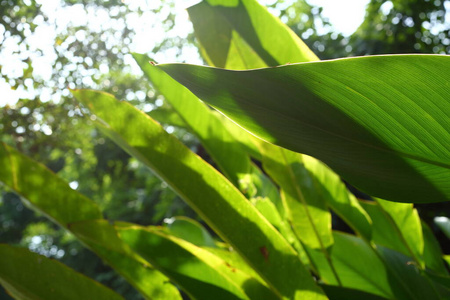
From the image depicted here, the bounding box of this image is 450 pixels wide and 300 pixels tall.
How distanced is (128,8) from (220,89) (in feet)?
8.41

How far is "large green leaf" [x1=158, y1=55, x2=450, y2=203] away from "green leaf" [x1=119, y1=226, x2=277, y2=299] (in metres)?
0.31

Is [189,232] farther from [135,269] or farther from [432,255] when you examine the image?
[432,255]

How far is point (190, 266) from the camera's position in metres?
0.64

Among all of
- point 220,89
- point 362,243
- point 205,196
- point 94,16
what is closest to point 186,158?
point 205,196

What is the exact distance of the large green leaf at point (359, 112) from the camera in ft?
1.03

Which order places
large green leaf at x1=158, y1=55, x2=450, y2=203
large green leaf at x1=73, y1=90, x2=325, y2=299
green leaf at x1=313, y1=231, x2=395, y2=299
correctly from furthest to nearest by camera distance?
green leaf at x1=313, y1=231, x2=395, y2=299
large green leaf at x1=73, y1=90, x2=325, y2=299
large green leaf at x1=158, y1=55, x2=450, y2=203

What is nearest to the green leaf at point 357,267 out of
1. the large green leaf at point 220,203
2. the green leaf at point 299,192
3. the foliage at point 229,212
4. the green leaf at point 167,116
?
the foliage at point 229,212

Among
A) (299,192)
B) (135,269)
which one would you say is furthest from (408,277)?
(135,269)

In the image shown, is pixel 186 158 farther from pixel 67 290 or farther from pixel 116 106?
pixel 67 290

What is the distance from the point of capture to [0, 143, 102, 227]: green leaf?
0.72 meters

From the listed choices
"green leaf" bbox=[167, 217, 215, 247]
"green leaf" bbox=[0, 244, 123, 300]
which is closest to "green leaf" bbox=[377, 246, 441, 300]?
"green leaf" bbox=[167, 217, 215, 247]

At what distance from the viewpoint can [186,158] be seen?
625 millimetres

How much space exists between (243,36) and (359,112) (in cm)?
37

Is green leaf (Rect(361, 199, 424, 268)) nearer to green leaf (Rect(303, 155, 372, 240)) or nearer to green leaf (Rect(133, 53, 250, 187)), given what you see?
green leaf (Rect(303, 155, 372, 240))
